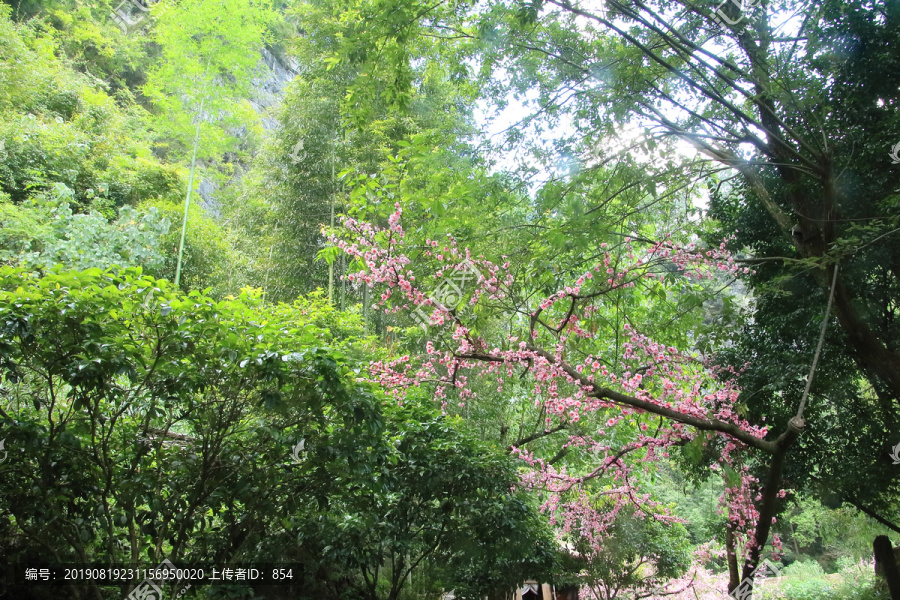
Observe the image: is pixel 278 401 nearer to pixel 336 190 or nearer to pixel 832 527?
pixel 336 190

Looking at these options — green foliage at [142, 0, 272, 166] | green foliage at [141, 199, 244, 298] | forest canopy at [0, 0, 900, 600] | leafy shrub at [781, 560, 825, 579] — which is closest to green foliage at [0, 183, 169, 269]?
forest canopy at [0, 0, 900, 600]

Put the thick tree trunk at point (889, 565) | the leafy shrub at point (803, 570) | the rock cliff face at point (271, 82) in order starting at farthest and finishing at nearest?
1. the rock cliff face at point (271, 82)
2. the leafy shrub at point (803, 570)
3. the thick tree trunk at point (889, 565)

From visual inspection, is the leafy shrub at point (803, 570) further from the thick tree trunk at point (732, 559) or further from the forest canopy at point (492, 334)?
the forest canopy at point (492, 334)

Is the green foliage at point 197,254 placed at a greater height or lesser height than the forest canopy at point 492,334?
greater

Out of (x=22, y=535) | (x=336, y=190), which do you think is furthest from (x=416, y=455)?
(x=336, y=190)

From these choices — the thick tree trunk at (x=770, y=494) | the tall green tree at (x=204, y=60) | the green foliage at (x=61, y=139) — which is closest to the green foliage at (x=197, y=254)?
the green foliage at (x=61, y=139)

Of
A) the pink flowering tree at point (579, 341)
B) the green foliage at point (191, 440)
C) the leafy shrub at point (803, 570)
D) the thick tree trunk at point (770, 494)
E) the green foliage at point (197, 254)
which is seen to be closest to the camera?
the green foliage at point (191, 440)

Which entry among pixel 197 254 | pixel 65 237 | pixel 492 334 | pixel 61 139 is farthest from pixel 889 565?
pixel 61 139

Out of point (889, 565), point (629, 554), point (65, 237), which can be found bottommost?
point (629, 554)

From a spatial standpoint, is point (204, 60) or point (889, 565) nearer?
point (889, 565)

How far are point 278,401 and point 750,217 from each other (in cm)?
380

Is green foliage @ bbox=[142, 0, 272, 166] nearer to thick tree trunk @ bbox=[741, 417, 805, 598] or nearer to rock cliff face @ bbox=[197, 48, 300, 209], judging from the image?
rock cliff face @ bbox=[197, 48, 300, 209]

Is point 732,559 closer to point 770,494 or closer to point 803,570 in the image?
point 770,494

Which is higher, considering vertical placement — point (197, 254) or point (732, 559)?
point (197, 254)
